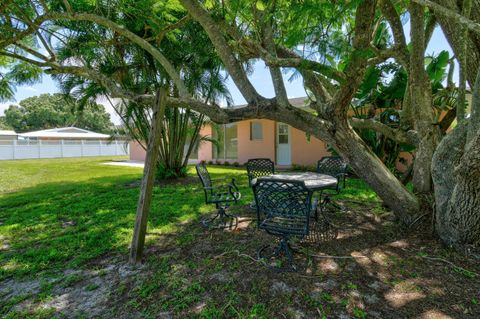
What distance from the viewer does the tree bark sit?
11.7ft

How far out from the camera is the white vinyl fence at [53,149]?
26.5 metres

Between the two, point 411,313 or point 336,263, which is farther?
point 336,263

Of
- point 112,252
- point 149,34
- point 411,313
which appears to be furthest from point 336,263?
point 149,34

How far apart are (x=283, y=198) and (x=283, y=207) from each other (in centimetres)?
13

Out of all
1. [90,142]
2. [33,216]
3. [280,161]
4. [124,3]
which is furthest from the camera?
[90,142]

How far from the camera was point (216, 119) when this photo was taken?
4434 mm

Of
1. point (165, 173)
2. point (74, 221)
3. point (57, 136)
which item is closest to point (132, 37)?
point (74, 221)

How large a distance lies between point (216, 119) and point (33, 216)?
516cm

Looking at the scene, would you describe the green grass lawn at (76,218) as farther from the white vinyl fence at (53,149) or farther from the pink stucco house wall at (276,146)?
the white vinyl fence at (53,149)

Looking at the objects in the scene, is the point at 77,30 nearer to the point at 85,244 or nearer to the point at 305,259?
the point at 85,244

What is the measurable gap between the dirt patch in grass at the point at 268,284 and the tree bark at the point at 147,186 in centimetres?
26

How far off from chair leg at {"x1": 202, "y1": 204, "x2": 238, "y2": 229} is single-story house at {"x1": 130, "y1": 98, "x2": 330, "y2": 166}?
22.4ft

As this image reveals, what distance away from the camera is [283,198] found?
3.38 meters

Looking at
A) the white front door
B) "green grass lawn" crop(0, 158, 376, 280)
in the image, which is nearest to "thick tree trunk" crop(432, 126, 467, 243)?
"green grass lawn" crop(0, 158, 376, 280)
